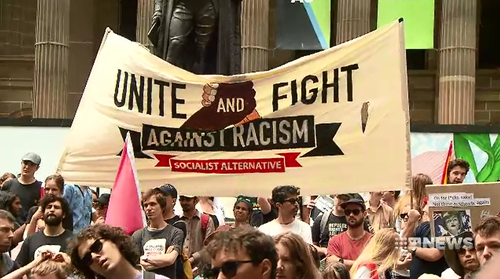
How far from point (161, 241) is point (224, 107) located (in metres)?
1.25

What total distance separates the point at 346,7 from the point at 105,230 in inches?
996

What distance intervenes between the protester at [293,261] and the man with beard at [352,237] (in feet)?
10.2

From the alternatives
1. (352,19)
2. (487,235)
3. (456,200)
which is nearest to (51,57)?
(352,19)

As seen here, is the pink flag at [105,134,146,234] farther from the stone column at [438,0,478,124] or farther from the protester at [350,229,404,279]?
the stone column at [438,0,478,124]

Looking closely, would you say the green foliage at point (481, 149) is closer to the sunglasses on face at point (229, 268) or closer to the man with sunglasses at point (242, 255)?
the man with sunglasses at point (242, 255)

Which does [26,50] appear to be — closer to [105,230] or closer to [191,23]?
[191,23]

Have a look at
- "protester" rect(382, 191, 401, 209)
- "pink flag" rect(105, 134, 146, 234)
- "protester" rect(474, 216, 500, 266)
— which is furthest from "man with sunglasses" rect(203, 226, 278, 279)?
"protester" rect(382, 191, 401, 209)

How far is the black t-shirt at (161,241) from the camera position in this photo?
7.07 m

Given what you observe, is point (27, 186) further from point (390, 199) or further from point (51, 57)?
point (51, 57)

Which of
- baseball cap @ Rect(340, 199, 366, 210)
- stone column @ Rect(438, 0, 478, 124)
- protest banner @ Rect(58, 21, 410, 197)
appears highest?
stone column @ Rect(438, 0, 478, 124)

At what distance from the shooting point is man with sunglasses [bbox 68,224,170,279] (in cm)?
479

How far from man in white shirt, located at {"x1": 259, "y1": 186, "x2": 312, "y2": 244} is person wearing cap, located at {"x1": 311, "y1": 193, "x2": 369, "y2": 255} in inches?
16.7

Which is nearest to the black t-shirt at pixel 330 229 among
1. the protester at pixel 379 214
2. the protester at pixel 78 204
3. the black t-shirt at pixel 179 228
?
the protester at pixel 379 214

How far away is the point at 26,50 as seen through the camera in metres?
34.1
